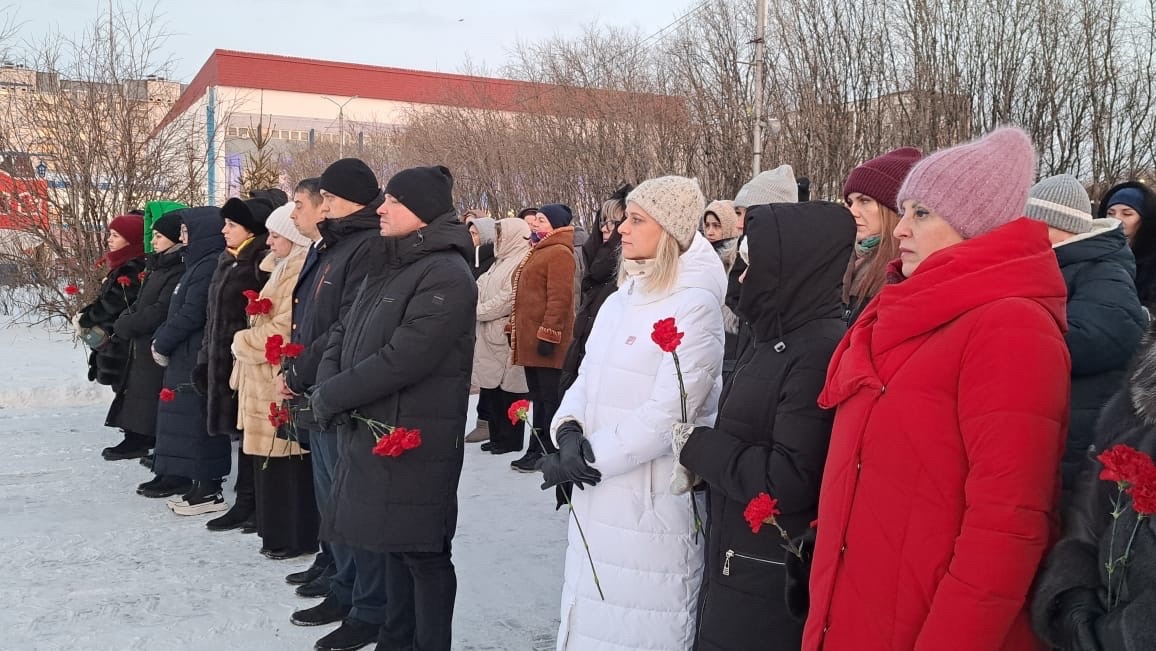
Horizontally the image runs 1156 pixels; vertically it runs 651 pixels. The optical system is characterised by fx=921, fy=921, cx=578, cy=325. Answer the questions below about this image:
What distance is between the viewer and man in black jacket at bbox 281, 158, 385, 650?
13.0 feet

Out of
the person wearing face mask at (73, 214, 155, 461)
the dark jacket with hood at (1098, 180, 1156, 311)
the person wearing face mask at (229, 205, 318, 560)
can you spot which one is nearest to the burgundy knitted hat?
the dark jacket with hood at (1098, 180, 1156, 311)

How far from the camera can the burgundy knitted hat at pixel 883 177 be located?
298cm

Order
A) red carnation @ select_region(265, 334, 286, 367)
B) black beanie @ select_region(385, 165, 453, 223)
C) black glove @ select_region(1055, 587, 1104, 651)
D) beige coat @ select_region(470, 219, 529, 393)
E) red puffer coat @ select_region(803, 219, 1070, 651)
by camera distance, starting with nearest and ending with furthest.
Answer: black glove @ select_region(1055, 587, 1104, 651) → red puffer coat @ select_region(803, 219, 1070, 651) → black beanie @ select_region(385, 165, 453, 223) → red carnation @ select_region(265, 334, 286, 367) → beige coat @ select_region(470, 219, 529, 393)

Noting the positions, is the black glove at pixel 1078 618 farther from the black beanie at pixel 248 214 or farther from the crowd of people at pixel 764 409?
the black beanie at pixel 248 214

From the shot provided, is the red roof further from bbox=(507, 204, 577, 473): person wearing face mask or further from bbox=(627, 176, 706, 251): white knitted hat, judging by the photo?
bbox=(627, 176, 706, 251): white knitted hat

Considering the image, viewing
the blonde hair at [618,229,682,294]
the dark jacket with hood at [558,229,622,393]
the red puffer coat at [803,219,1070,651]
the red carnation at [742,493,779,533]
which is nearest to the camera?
the red puffer coat at [803,219,1070,651]

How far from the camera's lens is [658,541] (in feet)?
A: 9.58

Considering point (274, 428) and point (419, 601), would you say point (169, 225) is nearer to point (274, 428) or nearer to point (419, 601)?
point (274, 428)

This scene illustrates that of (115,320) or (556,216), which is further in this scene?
(556,216)

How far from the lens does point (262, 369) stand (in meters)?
5.04

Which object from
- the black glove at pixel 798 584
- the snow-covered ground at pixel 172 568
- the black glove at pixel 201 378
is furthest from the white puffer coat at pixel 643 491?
the black glove at pixel 201 378

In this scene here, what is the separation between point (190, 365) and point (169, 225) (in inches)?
51.0

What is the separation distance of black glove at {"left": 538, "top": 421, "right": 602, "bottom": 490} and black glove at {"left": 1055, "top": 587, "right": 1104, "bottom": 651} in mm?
1463

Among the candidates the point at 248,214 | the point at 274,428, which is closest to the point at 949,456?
the point at 274,428
